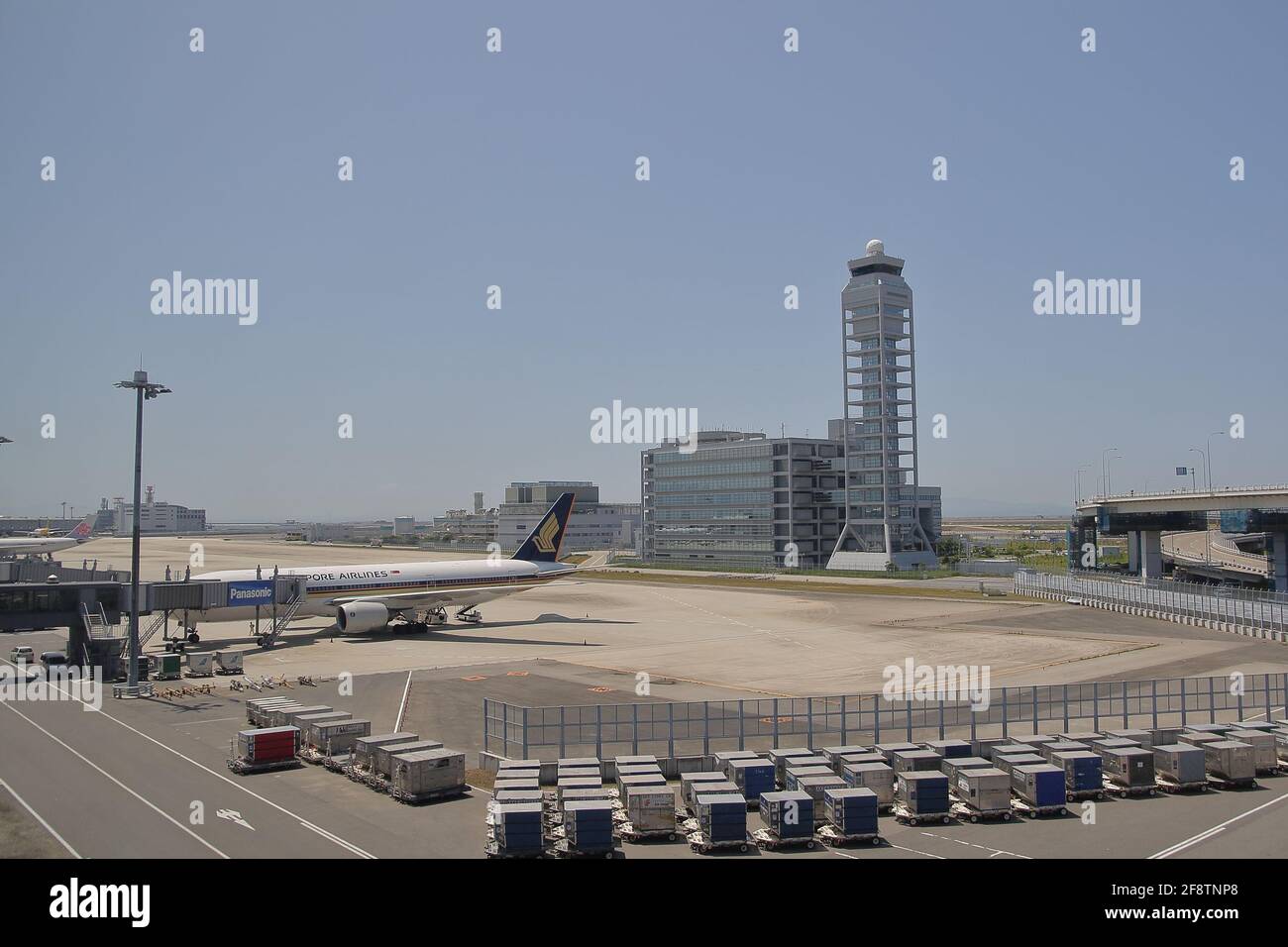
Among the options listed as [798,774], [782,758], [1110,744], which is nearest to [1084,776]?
[1110,744]

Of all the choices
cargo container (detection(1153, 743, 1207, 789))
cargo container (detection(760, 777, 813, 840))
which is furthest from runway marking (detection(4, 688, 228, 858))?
cargo container (detection(1153, 743, 1207, 789))

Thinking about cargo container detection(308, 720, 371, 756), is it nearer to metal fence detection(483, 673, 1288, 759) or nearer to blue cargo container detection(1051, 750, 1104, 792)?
metal fence detection(483, 673, 1288, 759)

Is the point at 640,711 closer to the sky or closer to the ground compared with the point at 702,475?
closer to the ground

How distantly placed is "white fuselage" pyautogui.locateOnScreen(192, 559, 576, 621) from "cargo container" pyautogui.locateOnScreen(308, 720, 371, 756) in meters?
34.2

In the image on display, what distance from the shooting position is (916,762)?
2700cm

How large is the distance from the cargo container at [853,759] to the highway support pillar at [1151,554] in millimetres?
93853

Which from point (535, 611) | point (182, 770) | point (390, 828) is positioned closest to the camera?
point (390, 828)

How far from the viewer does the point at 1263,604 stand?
6444 centimetres

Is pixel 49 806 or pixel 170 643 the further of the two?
pixel 170 643

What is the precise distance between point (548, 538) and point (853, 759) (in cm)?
5931

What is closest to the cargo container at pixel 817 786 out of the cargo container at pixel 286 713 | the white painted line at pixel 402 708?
the white painted line at pixel 402 708
